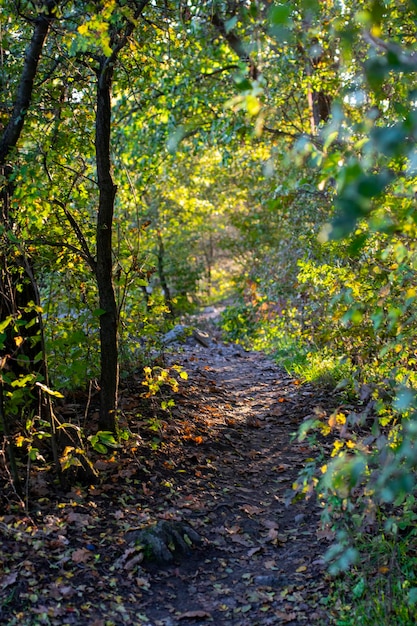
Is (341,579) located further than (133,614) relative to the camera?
Yes

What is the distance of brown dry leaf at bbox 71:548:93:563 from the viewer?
12.7ft

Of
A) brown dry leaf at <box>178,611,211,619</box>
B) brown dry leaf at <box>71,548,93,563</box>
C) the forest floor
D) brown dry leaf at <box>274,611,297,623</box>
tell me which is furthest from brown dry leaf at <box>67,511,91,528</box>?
brown dry leaf at <box>274,611,297,623</box>

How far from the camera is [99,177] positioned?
5.01m

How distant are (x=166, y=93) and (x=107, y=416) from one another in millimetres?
5660

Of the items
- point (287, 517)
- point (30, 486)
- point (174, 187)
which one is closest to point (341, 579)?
point (287, 517)

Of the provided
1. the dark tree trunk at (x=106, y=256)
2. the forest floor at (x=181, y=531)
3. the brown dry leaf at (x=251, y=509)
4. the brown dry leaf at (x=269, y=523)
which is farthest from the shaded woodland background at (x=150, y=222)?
the brown dry leaf at (x=251, y=509)

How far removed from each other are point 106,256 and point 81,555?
224 centimetres

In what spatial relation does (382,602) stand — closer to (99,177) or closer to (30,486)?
(30,486)

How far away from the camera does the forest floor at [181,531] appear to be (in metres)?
3.61

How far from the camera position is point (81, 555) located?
3930mm

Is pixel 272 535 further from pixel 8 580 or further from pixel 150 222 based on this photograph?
pixel 150 222

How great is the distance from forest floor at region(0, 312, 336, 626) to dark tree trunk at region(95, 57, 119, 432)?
1.62 feet

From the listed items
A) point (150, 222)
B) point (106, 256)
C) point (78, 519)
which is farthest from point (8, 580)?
point (150, 222)

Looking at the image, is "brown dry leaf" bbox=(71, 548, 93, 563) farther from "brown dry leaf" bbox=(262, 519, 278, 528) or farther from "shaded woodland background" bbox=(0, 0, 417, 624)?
"brown dry leaf" bbox=(262, 519, 278, 528)
